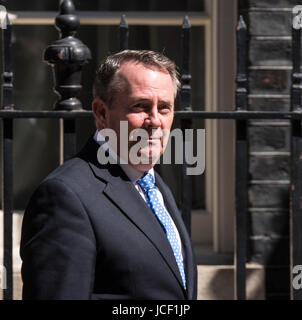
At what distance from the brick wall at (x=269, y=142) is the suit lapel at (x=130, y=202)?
2264mm

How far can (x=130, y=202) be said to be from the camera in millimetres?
2641

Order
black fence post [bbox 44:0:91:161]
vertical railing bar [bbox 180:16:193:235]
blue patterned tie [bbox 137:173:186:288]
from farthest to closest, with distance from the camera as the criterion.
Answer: vertical railing bar [bbox 180:16:193:235], black fence post [bbox 44:0:91:161], blue patterned tie [bbox 137:173:186:288]

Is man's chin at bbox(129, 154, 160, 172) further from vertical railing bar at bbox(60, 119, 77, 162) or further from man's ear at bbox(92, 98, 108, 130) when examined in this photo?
A: vertical railing bar at bbox(60, 119, 77, 162)

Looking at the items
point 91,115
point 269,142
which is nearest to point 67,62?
point 91,115

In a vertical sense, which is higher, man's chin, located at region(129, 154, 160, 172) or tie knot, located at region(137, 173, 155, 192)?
man's chin, located at region(129, 154, 160, 172)

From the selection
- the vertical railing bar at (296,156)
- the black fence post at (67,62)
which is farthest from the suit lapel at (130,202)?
the vertical railing bar at (296,156)

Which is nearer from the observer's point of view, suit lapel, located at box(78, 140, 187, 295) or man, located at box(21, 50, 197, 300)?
man, located at box(21, 50, 197, 300)

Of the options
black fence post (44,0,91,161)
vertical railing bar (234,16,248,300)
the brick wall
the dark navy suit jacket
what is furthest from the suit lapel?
the brick wall

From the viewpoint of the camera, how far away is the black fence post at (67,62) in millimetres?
3631

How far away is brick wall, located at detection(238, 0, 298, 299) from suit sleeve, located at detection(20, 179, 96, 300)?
2527 mm

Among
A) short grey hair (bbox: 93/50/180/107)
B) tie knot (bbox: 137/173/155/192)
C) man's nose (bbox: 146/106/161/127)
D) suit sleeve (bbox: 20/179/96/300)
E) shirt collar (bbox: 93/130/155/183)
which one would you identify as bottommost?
suit sleeve (bbox: 20/179/96/300)

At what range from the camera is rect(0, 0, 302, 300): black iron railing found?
367 centimetres

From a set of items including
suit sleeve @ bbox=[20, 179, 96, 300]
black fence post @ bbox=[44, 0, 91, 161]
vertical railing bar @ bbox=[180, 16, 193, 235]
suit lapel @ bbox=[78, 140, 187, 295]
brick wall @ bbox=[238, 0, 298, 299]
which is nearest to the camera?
suit sleeve @ bbox=[20, 179, 96, 300]

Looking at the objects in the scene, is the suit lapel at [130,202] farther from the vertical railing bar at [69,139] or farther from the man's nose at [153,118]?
the vertical railing bar at [69,139]
